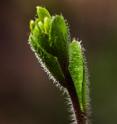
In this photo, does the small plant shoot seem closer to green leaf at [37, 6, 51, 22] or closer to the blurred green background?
green leaf at [37, 6, 51, 22]

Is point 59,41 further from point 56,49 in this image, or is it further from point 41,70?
point 41,70

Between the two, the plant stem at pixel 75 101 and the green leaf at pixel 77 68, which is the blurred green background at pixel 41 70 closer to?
the green leaf at pixel 77 68

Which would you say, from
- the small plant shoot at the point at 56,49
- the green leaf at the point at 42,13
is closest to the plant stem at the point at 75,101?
the small plant shoot at the point at 56,49

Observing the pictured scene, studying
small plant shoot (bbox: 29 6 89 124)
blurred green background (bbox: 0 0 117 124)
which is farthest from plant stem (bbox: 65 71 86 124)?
blurred green background (bbox: 0 0 117 124)

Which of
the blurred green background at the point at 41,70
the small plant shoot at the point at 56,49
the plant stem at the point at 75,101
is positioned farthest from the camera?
the blurred green background at the point at 41,70

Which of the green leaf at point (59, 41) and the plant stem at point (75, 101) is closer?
the plant stem at point (75, 101)
